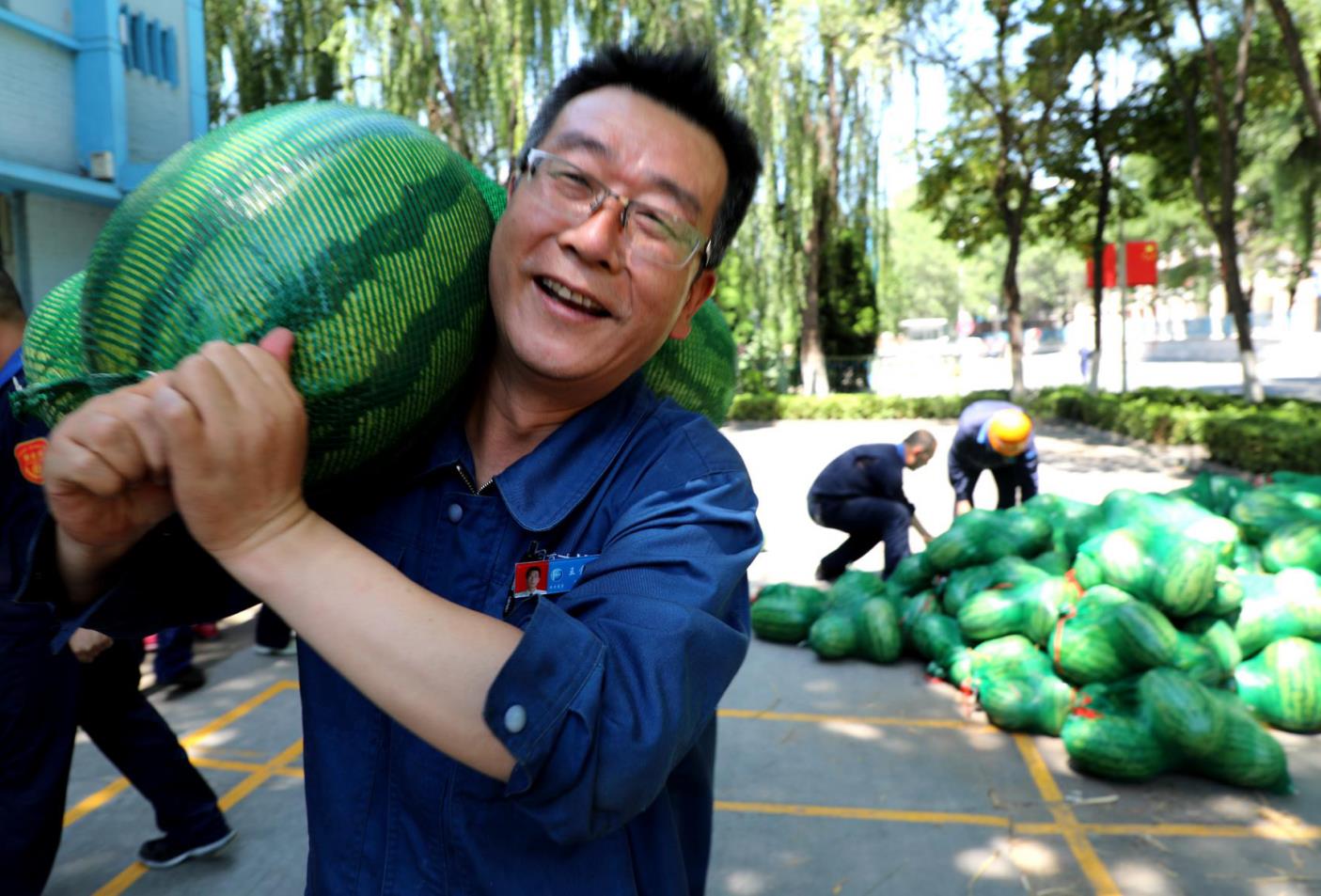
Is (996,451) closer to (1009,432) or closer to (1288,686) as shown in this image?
(1009,432)

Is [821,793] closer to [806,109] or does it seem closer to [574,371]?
[574,371]

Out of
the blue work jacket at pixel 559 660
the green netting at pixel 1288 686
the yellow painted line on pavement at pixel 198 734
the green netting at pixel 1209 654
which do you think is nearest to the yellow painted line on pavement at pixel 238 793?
the yellow painted line on pavement at pixel 198 734

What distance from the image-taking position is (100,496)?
1022 mm

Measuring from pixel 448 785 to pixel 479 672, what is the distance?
0.34 metres

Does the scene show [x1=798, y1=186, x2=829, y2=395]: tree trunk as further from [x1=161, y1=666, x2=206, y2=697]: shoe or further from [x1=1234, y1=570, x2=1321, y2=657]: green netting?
[x1=161, y1=666, x2=206, y2=697]: shoe

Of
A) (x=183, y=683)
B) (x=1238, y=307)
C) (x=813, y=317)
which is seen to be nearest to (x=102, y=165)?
(x=183, y=683)

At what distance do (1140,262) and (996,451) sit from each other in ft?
51.8

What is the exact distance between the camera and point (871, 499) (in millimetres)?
7430

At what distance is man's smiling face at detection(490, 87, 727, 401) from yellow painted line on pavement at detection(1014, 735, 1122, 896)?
3.41 m

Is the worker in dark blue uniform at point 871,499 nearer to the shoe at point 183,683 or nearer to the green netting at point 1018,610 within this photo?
the green netting at point 1018,610

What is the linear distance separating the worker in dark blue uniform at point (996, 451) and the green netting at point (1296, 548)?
2137mm

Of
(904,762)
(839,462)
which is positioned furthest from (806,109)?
(904,762)

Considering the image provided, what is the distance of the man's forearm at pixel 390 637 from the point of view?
0.95 metres

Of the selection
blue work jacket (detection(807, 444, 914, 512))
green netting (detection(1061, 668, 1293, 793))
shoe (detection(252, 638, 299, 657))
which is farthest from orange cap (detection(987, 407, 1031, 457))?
shoe (detection(252, 638, 299, 657))
